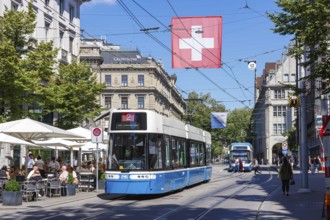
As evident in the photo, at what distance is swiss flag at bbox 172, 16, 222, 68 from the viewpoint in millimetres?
18891

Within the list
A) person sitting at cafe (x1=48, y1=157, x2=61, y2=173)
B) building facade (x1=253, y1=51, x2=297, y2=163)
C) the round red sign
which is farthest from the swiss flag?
building facade (x1=253, y1=51, x2=297, y2=163)

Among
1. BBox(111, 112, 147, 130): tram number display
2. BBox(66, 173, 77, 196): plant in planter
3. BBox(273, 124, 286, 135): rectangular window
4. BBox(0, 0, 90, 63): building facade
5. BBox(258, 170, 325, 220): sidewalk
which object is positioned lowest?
BBox(258, 170, 325, 220): sidewalk

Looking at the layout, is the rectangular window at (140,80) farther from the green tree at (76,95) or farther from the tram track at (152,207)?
the tram track at (152,207)

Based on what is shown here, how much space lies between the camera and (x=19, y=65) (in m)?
26.9

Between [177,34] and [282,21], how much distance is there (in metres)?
3.53

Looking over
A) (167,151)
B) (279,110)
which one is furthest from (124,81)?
(167,151)

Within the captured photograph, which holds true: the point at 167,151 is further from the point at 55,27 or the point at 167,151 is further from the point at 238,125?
the point at 238,125

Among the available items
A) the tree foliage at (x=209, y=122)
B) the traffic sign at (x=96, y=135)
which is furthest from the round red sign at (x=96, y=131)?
the tree foliage at (x=209, y=122)

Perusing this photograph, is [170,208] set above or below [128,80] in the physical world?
below

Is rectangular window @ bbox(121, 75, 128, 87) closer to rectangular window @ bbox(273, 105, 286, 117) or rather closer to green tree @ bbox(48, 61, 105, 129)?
rectangular window @ bbox(273, 105, 286, 117)

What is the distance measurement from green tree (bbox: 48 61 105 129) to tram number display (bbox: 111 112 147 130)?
51.0ft

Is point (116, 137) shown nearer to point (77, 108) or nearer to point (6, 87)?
point (6, 87)

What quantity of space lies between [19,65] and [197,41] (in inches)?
450

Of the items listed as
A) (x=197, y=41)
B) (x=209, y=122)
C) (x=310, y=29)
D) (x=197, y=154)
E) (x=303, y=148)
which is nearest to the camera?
(x=310, y=29)
